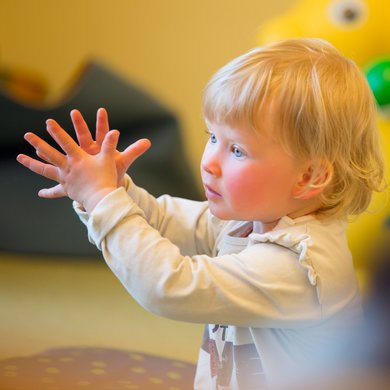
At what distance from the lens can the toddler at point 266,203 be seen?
2.34 feet

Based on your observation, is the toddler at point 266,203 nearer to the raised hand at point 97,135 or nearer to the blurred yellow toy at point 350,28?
the raised hand at point 97,135

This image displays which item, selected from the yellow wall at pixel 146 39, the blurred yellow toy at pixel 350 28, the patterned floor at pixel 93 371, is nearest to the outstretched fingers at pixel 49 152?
the patterned floor at pixel 93 371

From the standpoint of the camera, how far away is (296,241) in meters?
0.73

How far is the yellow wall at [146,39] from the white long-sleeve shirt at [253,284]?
122cm

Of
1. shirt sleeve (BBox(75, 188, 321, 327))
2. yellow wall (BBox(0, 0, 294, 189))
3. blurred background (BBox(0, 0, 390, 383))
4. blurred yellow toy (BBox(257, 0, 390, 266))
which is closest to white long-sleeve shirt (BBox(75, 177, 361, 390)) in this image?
shirt sleeve (BBox(75, 188, 321, 327))

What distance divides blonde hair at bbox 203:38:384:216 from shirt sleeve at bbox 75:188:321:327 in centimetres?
10

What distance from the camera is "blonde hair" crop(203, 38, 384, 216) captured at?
2.36 ft

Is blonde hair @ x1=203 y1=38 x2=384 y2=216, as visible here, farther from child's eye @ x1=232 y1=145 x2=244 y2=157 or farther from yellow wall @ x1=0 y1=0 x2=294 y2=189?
yellow wall @ x1=0 y1=0 x2=294 y2=189

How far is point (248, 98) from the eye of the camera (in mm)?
718

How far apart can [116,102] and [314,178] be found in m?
1.12

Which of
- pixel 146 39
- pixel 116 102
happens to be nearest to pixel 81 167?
pixel 116 102

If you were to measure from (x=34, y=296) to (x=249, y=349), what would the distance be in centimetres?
67

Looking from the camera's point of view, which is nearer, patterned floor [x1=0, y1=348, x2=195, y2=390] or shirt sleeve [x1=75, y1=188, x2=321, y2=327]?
shirt sleeve [x1=75, y1=188, x2=321, y2=327]

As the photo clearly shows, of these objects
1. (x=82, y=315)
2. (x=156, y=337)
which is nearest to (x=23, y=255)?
(x=82, y=315)
